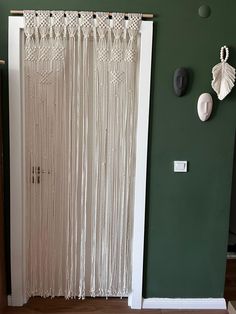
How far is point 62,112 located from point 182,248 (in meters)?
1.42

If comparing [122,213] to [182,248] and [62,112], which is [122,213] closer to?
[182,248]

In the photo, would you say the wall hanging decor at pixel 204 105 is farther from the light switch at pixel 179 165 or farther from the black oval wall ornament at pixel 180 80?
the light switch at pixel 179 165

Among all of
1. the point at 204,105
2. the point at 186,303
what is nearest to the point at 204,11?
the point at 204,105

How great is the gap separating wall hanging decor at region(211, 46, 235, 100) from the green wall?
0.05 meters

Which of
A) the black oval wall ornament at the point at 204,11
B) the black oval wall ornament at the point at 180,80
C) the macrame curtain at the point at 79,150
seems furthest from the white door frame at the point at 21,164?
the black oval wall ornament at the point at 204,11

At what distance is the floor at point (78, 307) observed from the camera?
8.58 feet

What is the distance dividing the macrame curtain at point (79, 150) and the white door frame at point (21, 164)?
0.05 m

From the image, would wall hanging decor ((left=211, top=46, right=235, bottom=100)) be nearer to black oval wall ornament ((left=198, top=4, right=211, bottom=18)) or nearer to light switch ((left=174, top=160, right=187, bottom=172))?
black oval wall ornament ((left=198, top=4, right=211, bottom=18))

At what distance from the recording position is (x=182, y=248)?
8.70 feet

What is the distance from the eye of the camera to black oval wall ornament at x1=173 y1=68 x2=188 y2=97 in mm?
2430

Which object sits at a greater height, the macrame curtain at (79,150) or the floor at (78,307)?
the macrame curtain at (79,150)

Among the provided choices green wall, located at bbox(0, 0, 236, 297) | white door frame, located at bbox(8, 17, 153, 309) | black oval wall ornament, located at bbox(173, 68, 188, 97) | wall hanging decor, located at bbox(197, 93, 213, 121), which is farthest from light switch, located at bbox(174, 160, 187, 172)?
black oval wall ornament, located at bbox(173, 68, 188, 97)

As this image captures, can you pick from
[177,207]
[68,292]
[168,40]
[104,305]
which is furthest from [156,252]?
[168,40]

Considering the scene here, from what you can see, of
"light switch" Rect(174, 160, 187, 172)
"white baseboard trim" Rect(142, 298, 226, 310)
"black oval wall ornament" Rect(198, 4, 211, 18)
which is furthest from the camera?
"white baseboard trim" Rect(142, 298, 226, 310)
